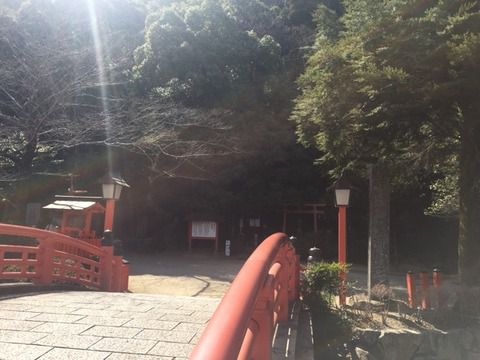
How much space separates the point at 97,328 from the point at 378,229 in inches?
343

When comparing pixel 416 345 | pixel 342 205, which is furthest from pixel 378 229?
pixel 416 345

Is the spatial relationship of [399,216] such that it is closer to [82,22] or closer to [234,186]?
[234,186]

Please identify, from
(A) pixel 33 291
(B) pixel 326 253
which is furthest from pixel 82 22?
(A) pixel 33 291

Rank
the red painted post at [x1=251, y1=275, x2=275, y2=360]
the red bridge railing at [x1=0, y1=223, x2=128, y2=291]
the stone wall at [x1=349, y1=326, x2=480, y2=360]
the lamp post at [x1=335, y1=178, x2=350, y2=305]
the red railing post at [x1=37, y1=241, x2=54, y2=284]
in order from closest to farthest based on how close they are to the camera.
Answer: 1. the red painted post at [x1=251, y1=275, x2=275, y2=360]
2. the red bridge railing at [x1=0, y1=223, x2=128, y2=291]
3. the red railing post at [x1=37, y1=241, x2=54, y2=284]
4. the stone wall at [x1=349, y1=326, x2=480, y2=360]
5. the lamp post at [x1=335, y1=178, x2=350, y2=305]

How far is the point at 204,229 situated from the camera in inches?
808

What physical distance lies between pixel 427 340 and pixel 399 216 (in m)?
12.6

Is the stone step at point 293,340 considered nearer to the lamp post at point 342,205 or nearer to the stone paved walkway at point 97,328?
the stone paved walkway at point 97,328

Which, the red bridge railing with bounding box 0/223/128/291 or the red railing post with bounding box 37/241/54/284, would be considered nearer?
the red bridge railing with bounding box 0/223/128/291

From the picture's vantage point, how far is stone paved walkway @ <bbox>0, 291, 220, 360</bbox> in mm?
3387

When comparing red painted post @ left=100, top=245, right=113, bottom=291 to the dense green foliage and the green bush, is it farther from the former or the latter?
the dense green foliage

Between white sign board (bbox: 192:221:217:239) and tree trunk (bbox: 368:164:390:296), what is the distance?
9982mm

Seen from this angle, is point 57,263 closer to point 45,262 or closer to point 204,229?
point 45,262

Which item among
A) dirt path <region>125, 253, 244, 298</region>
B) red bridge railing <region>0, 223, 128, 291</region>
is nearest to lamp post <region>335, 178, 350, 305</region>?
dirt path <region>125, 253, 244, 298</region>

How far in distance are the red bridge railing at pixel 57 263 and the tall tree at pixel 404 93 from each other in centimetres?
535
